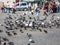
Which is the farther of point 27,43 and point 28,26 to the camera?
point 28,26

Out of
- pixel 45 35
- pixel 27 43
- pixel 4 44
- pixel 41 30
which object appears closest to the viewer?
pixel 4 44

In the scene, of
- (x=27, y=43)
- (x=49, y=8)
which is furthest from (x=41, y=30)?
(x=49, y=8)

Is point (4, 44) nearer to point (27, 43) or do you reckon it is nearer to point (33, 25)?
point (27, 43)

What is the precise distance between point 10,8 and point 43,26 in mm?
15204

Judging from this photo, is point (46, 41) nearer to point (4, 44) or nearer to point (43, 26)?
point (4, 44)

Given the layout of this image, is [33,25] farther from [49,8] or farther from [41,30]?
[49,8]

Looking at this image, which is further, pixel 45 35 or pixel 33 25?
pixel 33 25

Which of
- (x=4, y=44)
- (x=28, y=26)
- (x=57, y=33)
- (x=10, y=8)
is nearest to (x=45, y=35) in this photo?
(x=57, y=33)

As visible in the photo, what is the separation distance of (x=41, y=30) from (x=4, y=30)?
7.37 feet

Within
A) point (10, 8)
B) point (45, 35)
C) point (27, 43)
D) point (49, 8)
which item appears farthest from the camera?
point (10, 8)

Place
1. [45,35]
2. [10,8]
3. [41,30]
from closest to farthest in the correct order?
1. [45,35]
2. [41,30]
3. [10,8]

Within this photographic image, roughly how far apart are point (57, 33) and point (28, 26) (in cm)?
219

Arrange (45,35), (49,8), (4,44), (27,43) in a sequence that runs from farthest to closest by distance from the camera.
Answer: (49,8)
(45,35)
(27,43)
(4,44)

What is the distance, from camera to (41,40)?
15.8 metres
